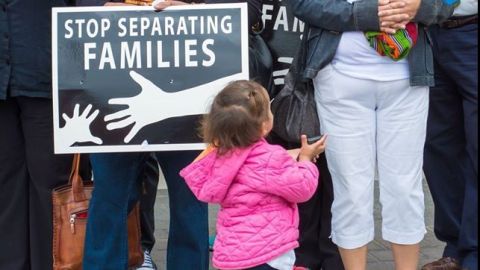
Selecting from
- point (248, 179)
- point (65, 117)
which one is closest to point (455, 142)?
point (248, 179)

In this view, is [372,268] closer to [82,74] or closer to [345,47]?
[345,47]

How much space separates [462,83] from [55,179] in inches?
76.8

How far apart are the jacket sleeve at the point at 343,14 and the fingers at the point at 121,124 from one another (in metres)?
0.87

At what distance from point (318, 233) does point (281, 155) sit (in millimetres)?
1167

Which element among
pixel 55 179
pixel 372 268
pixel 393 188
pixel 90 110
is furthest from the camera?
pixel 372 268

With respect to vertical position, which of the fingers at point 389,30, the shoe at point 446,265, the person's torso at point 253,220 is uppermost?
the fingers at point 389,30

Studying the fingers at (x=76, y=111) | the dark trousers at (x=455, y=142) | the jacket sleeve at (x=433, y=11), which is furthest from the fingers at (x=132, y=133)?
the dark trousers at (x=455, y=142)

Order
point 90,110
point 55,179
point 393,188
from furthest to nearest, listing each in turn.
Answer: point 55,179, point 393,188, point 90,110

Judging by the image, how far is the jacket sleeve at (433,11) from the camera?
3289 mm

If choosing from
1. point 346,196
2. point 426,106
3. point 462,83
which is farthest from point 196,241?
point 462,83

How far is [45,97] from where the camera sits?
3572mm

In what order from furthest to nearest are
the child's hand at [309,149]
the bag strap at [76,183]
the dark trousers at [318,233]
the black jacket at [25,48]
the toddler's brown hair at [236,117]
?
the dark trousers at [318,233] → the bag strap at [76,183] → the black jacket at [25,48] → the child's hand at [309,149] → the toddler's brown hair at [236,117]

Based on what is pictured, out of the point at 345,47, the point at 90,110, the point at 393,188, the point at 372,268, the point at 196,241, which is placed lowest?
the point at 372,268

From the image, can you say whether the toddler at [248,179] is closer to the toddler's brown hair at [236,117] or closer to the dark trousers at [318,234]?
the toddler's brown hair at [236,117]
